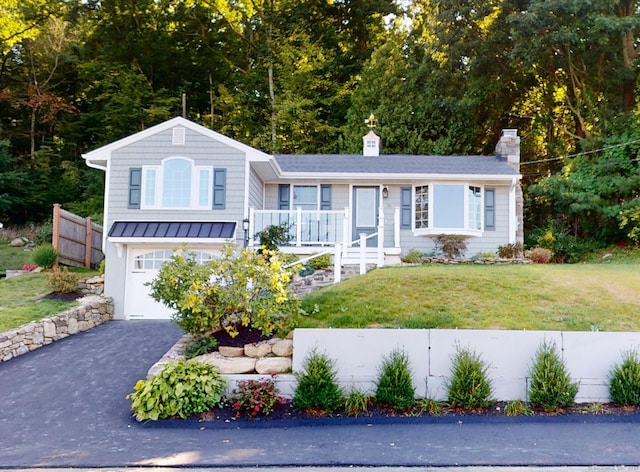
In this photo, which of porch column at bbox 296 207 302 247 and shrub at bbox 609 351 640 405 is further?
porch column at bbox 296 207 302 247

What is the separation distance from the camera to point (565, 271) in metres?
11.6

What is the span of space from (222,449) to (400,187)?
1152 cm

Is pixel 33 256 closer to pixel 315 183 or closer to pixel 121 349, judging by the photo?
pixel 121 349

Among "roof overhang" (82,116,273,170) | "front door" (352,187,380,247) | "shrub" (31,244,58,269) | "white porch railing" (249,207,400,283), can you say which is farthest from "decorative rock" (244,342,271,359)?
"shrub" (31,244,58,269)

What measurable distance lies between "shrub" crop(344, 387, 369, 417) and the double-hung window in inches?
309

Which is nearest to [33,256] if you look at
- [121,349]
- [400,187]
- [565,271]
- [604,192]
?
[121,349]

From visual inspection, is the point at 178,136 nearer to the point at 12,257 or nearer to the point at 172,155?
the point at 172,155

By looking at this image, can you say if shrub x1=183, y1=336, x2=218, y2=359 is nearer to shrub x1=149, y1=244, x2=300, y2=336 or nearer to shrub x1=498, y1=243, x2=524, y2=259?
shrub x1=149, y1=244, x2=300, y2=336

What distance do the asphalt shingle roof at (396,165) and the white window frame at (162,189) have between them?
3000 millimetres

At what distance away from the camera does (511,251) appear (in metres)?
15.6

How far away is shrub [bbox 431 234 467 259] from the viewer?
624 inches

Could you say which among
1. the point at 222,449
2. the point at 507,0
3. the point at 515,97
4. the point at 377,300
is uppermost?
the point at 507,0

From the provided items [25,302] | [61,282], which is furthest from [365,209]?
[25,302]

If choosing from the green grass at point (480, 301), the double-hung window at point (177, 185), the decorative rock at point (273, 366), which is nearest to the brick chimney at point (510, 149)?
A: the green grass at point (480, 301)
